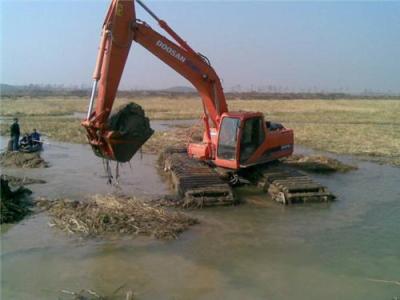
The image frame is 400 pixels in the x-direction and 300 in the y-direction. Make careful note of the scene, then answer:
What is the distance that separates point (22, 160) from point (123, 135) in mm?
8943

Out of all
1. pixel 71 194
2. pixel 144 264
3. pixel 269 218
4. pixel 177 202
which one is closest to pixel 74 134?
pixel 71 194

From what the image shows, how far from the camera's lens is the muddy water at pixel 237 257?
6730 millimetres

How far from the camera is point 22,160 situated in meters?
16.8

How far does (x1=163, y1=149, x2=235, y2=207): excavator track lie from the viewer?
11.2 metres

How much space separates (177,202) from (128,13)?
189 inches

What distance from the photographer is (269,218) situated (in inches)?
413

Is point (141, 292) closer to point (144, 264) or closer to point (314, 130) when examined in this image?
point (144, 264)

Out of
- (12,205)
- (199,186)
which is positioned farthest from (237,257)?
(12,205)

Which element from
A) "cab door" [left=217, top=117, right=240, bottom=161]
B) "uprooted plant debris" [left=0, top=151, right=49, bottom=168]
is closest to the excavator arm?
"cab door" [left=217, top=117, right=240, bottom=161]

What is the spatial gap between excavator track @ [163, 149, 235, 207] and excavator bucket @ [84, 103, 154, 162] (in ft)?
7.35

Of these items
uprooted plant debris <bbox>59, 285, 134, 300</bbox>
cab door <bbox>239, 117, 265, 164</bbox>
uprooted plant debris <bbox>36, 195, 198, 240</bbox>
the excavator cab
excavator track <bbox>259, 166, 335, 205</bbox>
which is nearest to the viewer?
uprooted plant debris <bbox>59, 285, 134, 300</bbox>

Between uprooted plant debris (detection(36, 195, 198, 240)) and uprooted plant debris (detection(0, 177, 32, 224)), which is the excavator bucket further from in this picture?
uprooted plant debris (detection(0, 177, 32, 224))

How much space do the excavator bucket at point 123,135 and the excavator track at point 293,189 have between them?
4.11m

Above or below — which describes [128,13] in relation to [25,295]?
above
